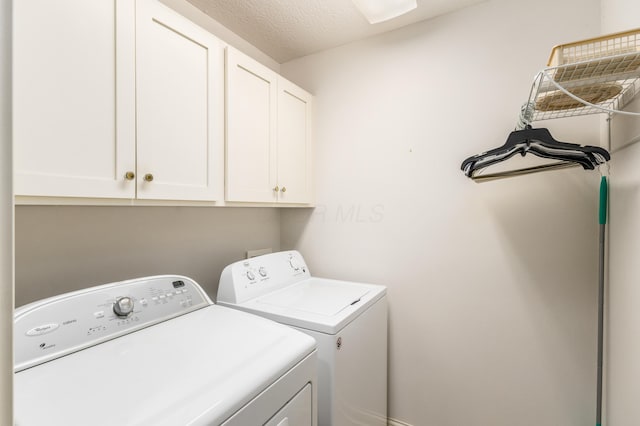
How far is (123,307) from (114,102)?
0.72 metres

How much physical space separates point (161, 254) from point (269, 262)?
0.59m

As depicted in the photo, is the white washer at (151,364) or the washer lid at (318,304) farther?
the washer lid at (318,304)

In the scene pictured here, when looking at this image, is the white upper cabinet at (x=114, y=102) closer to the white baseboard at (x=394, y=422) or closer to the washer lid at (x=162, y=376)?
the washer lid at (x=162, y=376)

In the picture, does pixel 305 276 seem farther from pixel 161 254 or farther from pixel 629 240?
pixel 629 240

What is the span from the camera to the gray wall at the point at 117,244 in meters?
1.06

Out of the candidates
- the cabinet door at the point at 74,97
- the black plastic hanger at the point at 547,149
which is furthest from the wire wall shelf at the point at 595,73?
the cabinet door at the point at 74,97

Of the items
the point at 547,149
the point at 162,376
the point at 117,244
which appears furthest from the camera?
the point at 117,244

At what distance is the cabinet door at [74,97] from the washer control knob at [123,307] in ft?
1.27

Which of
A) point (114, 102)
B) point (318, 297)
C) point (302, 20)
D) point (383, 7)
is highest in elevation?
point (302, 20)

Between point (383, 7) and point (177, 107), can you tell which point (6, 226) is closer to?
point (177, 107)

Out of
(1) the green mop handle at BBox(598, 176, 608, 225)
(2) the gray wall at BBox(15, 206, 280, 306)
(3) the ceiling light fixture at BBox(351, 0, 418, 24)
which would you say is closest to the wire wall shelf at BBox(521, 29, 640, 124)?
(1) the green mop handle at BBox(598, 176, 608, 225)

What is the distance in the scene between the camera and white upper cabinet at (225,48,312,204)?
56.2 inches

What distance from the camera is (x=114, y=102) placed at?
0.96 metres

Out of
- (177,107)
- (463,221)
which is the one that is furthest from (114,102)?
(463,221)
